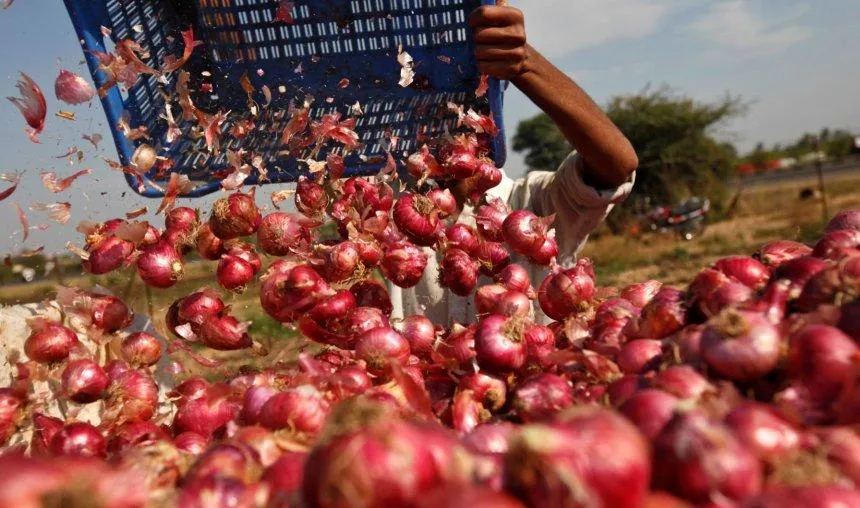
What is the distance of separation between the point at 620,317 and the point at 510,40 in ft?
3.21

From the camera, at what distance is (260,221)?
1.98 m

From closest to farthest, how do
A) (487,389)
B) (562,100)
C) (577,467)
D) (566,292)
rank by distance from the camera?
(577,467) < (487,389) < (566,292) < (562,100)

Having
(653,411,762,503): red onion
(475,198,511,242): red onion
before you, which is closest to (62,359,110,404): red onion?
(475,198,511,242): red onion

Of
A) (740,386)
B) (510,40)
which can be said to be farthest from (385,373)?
(510,40)

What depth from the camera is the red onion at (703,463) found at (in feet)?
2.43

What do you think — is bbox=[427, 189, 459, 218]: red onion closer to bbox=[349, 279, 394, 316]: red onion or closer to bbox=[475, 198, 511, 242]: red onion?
bbox=[475, 198, 511, 242]: red onion

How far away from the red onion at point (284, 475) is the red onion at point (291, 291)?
2.57ft

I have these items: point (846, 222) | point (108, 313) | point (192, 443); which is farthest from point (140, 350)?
point (846, 222)

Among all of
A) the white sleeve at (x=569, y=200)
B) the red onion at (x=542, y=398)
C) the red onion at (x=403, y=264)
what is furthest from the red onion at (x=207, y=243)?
the white sleeve at (x=569, y=200)

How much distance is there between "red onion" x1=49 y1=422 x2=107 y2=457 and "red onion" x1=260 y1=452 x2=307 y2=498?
25.1 inches

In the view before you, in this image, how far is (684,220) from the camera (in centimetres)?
1633

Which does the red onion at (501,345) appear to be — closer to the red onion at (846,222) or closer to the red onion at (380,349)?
the red onion at (380,349)

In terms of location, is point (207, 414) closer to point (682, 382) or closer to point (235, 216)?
point (235, 216)

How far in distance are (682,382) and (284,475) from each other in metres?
0.61
